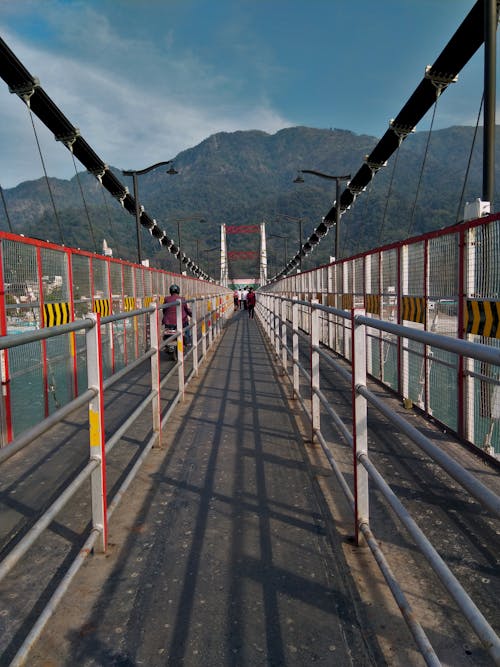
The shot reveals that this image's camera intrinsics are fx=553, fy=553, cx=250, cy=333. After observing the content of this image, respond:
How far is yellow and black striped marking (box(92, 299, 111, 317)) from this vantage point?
8.12 meters

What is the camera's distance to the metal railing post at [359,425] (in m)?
2.68

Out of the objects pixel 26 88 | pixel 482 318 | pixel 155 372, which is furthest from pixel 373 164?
pixel 155 372

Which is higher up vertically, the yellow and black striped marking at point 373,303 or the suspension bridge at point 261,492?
the yellow and black striped marking at point 373,303

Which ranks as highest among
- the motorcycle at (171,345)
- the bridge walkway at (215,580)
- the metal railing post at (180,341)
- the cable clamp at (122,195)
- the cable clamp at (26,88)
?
the cable clamp at (26,88)

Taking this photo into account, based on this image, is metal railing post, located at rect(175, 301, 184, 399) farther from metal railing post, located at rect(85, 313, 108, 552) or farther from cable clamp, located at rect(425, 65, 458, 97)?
cable clamp, located at rect(425, 65, 458, 97)

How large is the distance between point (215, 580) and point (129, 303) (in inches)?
340

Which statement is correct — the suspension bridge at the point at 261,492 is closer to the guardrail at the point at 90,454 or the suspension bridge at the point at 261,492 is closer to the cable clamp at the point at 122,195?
the guardrail at the point at 90,454

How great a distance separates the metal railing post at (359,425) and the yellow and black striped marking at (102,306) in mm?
5904

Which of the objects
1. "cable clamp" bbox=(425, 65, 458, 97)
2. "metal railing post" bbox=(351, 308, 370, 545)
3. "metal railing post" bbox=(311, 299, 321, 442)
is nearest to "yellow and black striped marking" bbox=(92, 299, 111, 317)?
"metal railing post" bbox=(311, 299, 321, 442)

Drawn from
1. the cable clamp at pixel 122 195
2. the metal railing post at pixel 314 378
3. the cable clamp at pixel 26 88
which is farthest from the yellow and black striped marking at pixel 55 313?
the cable clamp at pixel 122 195

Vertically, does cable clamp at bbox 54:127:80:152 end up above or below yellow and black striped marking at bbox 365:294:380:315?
above

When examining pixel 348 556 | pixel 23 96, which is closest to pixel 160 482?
pixel 348 556

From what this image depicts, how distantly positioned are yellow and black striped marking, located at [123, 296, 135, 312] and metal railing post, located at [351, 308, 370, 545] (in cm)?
806

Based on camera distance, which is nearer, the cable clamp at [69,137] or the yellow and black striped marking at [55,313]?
the yellow and black striped marking at [55,313]
